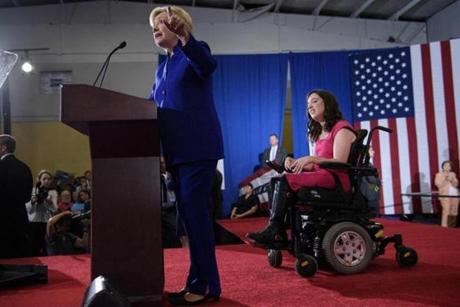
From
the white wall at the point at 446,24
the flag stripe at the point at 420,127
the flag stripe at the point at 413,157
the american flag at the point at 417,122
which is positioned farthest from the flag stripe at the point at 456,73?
the white wall at the point at 446,24

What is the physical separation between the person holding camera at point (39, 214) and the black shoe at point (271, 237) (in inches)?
86.1

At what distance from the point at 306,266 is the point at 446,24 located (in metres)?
9.70

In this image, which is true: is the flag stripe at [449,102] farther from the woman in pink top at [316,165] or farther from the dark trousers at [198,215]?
the dark trousers at [198,215]

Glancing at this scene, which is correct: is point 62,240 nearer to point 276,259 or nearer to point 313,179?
point 276,259

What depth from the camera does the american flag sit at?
24.3ft

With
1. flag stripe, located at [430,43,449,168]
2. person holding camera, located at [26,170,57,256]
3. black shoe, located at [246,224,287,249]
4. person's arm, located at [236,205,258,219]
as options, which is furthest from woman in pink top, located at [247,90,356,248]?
flag stripe, located at [430,43,449,168]

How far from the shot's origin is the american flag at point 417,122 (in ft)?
24.3

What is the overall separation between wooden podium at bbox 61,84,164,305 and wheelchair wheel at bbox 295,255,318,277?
2.75 ft

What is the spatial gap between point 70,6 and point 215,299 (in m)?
9.58

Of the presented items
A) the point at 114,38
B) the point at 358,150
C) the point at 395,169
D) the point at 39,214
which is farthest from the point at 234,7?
the point at 358,150

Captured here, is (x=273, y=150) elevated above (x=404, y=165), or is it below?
above

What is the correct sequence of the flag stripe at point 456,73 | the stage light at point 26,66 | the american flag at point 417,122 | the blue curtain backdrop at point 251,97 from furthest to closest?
the blue curtain backdrop at point 251,97
the stage light at point 26,66
the american flag at point 417,122
the flag stripe at point 456,73

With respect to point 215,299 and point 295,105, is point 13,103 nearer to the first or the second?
point 295,105

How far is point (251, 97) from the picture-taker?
9.31 meters
